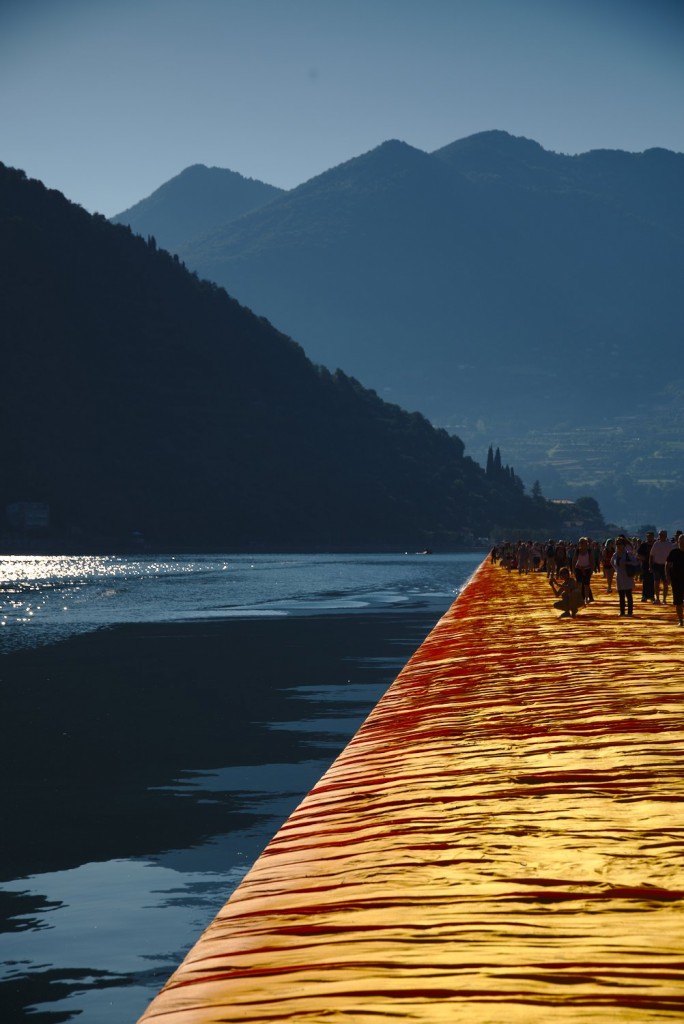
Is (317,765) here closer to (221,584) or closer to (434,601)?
(434,601)

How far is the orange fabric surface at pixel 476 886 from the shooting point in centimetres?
584

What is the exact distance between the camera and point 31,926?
12.8 metres

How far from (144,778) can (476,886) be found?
1476 centimetres

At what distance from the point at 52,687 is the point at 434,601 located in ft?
151

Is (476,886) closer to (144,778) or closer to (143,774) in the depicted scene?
(144,778)

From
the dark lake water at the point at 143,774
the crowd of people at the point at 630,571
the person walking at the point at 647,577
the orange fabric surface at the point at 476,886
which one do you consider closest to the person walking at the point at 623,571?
the crowd of people at the point at 630,571

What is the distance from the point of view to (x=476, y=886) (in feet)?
24.8

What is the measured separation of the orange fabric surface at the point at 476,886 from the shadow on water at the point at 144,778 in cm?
218


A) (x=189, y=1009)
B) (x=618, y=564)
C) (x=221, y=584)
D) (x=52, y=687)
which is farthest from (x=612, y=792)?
(x=221, y=584)

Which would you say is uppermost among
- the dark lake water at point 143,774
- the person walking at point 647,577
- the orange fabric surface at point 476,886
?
the person walking at point 647,577

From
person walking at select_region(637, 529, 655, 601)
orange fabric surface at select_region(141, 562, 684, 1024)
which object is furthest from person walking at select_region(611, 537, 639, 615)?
orange fabric surface at select_region(141, 562, 684, 1024)

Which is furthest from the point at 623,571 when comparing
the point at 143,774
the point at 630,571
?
the point at 143,774

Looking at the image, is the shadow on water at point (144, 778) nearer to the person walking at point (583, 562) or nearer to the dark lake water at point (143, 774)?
the dark lake water at point (143, 774)

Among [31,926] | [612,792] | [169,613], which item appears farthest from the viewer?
[169,613]
